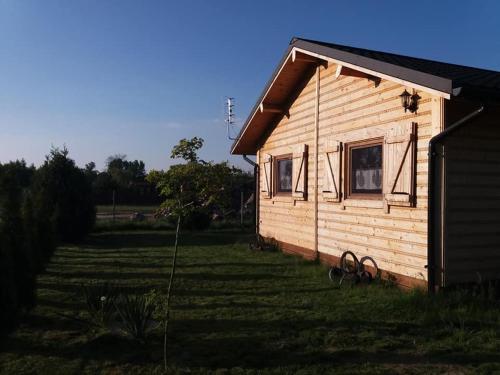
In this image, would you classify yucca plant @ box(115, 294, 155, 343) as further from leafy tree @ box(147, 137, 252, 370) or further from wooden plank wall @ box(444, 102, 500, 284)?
wooden plank wall @ box(444, 102, 500, 284)

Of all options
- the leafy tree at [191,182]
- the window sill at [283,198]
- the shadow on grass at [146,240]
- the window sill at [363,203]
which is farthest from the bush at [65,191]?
the leafy tree at [191,182]

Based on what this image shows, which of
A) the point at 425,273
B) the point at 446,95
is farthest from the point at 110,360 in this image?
the point at 446,95

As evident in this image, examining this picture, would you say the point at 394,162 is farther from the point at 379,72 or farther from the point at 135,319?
the point at 135,319

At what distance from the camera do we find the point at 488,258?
21.2 feet

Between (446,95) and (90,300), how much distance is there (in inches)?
187

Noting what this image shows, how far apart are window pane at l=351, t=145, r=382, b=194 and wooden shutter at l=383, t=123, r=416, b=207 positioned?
0.41 meters

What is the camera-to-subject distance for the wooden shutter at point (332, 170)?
8.54m

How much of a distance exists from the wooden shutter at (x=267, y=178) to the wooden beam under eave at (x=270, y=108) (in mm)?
1290

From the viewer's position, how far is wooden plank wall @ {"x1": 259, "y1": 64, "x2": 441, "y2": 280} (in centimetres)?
650

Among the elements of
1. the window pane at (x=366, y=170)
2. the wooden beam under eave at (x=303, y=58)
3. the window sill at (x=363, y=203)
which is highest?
the wooden beam under eave at (x=303, y=58)

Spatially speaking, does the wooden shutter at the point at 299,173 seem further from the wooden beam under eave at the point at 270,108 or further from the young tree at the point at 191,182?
the young tree at the point at 191,182

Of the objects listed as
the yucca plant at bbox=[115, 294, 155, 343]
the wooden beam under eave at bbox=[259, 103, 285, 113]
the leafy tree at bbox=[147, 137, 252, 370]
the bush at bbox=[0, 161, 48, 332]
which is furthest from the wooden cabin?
the bush at bbox=[0, 161, 48, 332]

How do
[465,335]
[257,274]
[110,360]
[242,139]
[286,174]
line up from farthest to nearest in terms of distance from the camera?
[242,139] < [286,174] < [257,274] < [465,335] < [110,360]

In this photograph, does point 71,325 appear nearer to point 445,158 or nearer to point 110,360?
point 110,360
